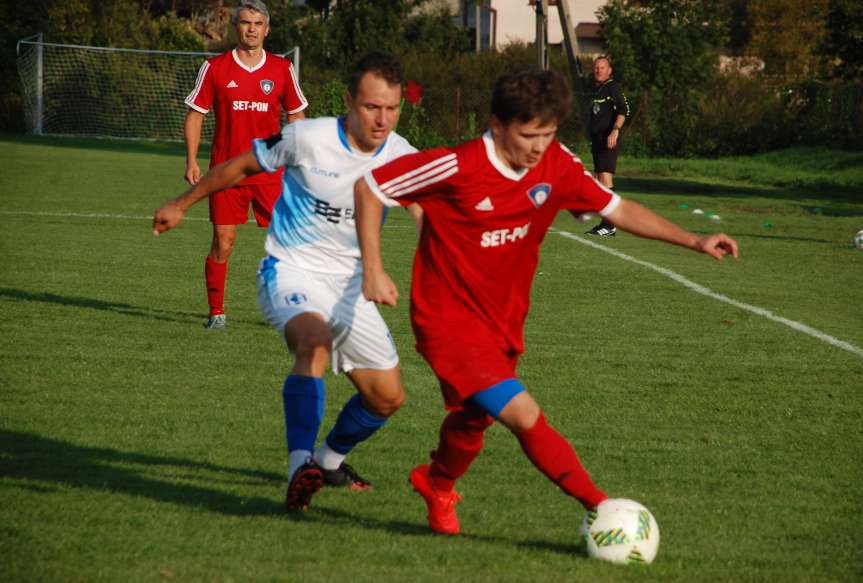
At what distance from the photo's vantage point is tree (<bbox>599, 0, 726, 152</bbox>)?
39.2 meters

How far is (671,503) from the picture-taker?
479 cm

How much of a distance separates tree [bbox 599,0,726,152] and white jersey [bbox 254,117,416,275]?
113 ft

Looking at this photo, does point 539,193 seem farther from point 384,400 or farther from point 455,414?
point 384,400

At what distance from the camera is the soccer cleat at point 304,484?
4254mm

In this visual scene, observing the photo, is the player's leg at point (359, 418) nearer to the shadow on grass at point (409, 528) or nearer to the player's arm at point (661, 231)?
the shadow on grass at point (409, 528)

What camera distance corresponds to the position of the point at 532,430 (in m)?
3.99

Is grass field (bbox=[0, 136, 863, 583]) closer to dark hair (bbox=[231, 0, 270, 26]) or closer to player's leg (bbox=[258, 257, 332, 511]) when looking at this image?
player's leg (bbox=[258, 257, 332, 511])

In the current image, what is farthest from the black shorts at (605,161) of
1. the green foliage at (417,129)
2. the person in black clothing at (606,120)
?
the green foliage at (417,129)

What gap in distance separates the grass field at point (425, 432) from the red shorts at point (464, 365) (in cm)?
59

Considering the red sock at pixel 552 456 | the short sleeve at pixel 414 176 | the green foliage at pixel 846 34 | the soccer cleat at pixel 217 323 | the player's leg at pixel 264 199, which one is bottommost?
the soccer cleat at pixel 217 323

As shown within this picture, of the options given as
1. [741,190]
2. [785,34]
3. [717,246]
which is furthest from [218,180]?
[785,34]

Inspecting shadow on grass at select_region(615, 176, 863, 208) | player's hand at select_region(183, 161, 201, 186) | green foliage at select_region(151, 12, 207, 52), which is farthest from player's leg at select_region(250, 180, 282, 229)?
green foliage at select_region(151, 12, 207, 52)

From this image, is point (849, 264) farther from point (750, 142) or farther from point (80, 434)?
point (750, 142)

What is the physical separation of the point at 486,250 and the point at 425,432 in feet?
6.02
